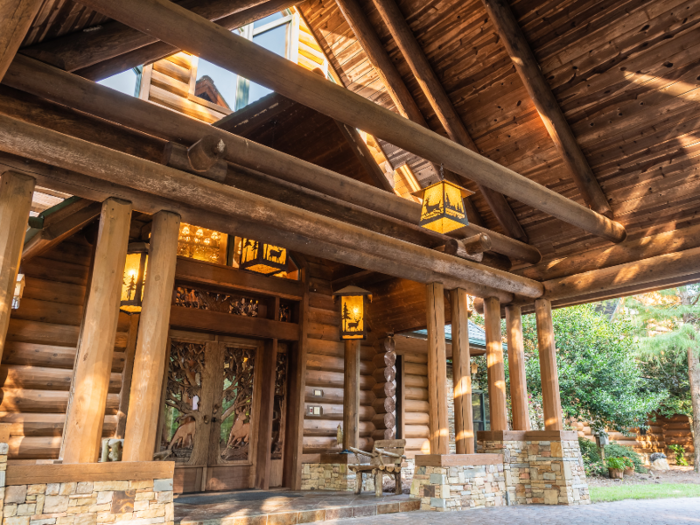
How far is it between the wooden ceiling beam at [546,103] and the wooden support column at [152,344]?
5.30 m

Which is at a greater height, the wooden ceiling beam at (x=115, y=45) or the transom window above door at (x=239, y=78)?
the transom window above door at (x=239, y=78)

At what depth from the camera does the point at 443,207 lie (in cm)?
624

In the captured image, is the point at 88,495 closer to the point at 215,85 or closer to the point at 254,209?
the point at 254,209

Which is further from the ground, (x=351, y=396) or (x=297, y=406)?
(x=351, y=396)

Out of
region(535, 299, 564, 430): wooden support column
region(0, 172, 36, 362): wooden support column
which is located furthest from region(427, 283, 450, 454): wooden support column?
region(0, 172, 36, 362): wooden support column

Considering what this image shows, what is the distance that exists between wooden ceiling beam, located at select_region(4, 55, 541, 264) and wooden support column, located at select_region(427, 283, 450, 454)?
1.56m

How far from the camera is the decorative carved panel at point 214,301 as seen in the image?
8788mm

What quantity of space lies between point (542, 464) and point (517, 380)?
1.48 metres

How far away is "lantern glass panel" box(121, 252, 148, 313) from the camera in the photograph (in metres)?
6.82

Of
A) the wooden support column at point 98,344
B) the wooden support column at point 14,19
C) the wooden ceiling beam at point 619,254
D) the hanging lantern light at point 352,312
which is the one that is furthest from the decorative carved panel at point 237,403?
the wooden support column at point 14,19

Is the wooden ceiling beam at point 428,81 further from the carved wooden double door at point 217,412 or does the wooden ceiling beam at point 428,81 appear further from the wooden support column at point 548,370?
the carved wooden double door at point 217,412

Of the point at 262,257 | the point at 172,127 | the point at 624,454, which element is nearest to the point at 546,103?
the point at 262,257

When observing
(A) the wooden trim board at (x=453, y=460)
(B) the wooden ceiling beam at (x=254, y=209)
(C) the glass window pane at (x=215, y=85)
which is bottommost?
(A) the wooden trim board at (x=453, y=460)

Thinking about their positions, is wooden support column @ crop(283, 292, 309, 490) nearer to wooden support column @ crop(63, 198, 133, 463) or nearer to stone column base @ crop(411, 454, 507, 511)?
stone column base @ crop(411, 454, 507, 511)
